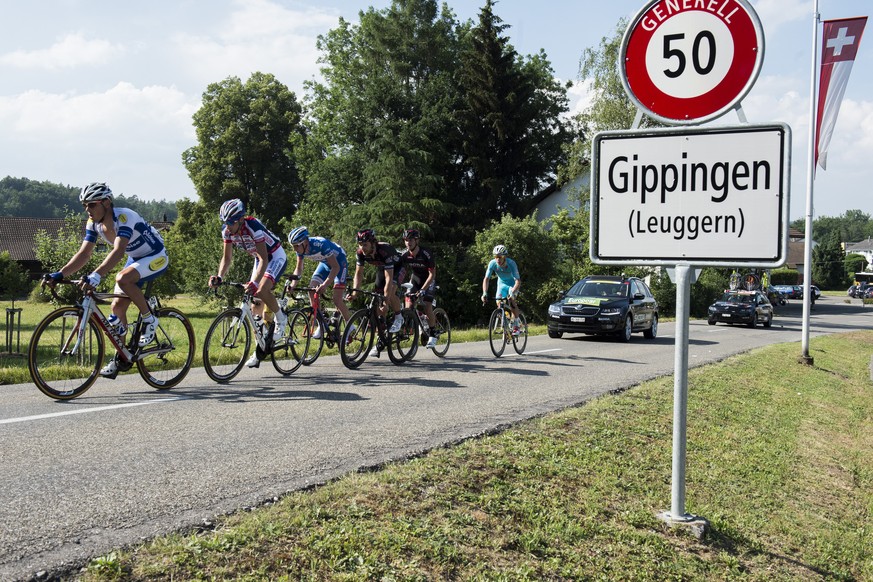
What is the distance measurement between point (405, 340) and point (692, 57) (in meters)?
7.86

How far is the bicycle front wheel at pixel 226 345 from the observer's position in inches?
326

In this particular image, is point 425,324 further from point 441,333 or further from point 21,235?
point 21,235

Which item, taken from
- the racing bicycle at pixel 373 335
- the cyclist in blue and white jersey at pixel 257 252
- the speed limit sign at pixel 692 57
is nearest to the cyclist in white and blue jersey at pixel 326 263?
the racing bicycle at pixel 373 335

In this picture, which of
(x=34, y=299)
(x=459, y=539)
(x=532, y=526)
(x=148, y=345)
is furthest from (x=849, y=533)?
(x=34, y=299)

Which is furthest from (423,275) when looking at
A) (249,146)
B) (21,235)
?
(21,235)

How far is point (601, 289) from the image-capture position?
1992cm

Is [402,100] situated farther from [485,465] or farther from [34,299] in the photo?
[485,465]

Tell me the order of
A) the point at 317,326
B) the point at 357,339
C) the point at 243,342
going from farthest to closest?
the point at 357,339
the point at 317,326
the point at 243,342

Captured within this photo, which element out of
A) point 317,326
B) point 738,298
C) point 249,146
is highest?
point 249,146

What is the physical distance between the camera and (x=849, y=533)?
4832 millimetres

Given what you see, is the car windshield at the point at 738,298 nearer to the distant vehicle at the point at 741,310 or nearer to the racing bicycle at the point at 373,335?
the distant vehicle at the point at 741,310

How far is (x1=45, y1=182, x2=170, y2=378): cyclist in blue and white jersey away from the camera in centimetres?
720

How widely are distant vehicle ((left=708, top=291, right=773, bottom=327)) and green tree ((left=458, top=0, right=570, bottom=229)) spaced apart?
14922mm

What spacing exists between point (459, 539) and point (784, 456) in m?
4.01
